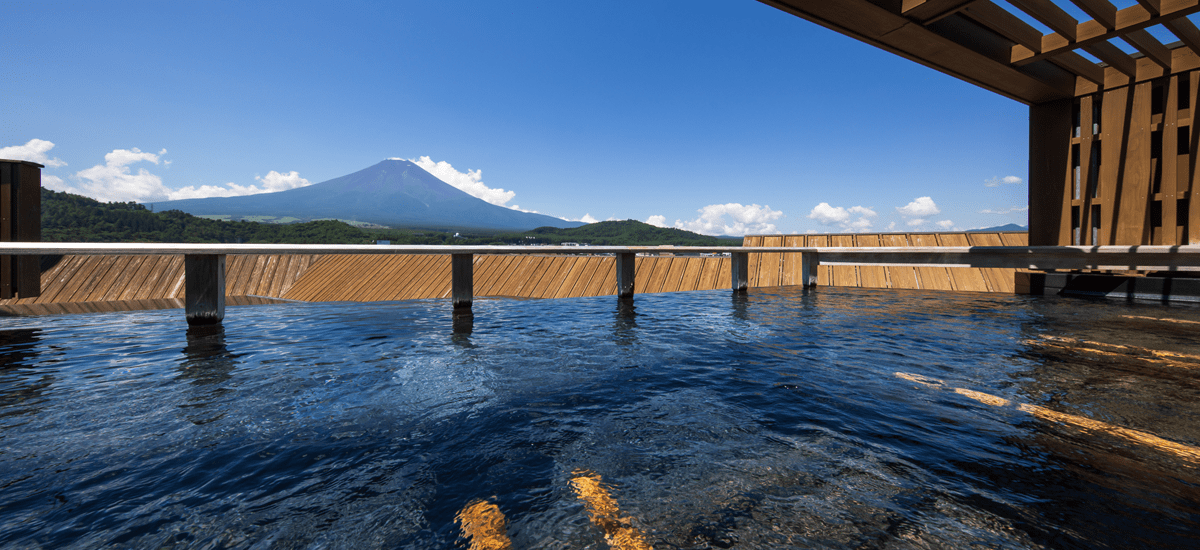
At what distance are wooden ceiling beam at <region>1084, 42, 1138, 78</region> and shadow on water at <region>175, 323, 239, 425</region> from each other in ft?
33.3

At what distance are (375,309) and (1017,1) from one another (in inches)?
374

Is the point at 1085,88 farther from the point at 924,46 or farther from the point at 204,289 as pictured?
the point at 204,289

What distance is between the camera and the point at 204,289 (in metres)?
5.15

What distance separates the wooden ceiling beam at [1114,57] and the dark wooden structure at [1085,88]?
2 cm

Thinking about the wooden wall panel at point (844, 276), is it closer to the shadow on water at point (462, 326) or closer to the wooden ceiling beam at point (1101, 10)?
the wooden ceiling beam at point (1101, 10)

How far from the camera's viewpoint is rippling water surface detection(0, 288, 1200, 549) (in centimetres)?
146

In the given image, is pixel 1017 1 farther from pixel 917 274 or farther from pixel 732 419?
pixel 917 274

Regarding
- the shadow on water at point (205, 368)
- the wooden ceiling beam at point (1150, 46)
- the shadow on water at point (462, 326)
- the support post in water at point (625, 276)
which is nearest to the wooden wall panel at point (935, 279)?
the wooden ceiling beam at point (1150, 46)

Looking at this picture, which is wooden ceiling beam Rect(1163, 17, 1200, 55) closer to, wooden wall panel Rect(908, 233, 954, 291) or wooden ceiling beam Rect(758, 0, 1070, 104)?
wooden ceiling beam Rect(758, 0, 1070, 104)

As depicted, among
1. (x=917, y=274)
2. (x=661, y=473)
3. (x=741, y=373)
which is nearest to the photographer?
(x=661, y=473)

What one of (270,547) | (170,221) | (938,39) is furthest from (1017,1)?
(170,221)

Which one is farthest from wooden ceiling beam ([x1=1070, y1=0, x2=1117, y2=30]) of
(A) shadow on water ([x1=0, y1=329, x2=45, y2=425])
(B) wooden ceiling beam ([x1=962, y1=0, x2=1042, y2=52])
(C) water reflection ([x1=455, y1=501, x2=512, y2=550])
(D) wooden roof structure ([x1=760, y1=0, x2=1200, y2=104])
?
(A) shadow on water ([x1=0, y1=329, x2=45, y2=425])

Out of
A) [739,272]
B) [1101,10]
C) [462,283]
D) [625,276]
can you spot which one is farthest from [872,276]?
[462,283]

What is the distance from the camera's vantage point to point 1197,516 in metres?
1.48
